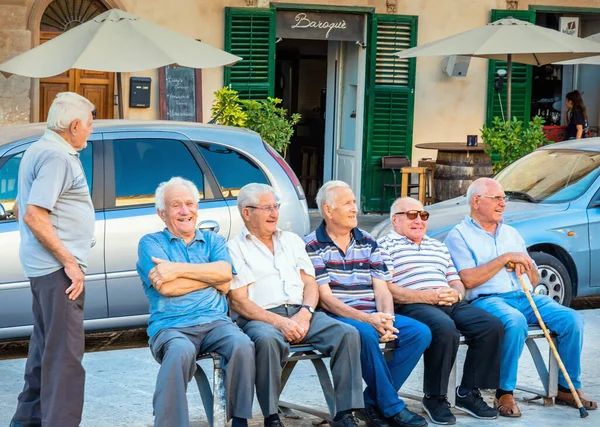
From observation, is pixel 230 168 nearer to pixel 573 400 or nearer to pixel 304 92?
pixel 573 400

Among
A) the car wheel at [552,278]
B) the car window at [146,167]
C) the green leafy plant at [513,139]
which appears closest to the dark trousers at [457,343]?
the car window at [146,167]

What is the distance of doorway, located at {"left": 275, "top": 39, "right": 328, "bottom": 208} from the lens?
17344 mm

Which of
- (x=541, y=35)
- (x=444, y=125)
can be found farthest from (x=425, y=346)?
(x=444, y=125)

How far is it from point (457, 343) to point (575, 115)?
973cm

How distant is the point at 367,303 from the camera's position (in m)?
6.67

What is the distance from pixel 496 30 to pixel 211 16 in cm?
348

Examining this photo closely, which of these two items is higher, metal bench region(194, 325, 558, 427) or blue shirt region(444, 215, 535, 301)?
blue shirt region(444, 215, 535, 301)

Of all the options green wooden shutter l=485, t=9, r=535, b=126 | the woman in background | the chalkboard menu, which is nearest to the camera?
the chalkboard menu

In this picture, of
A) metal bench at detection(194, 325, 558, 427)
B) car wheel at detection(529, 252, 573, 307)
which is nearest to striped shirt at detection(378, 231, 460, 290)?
metal bench at detection(194, 325, 558, 427)

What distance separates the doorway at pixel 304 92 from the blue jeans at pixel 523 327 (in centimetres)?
1023

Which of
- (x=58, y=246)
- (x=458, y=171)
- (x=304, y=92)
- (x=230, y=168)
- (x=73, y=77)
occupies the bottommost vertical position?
(x=458, y=171)

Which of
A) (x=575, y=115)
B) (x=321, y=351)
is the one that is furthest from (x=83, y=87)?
(x=321, y=351)

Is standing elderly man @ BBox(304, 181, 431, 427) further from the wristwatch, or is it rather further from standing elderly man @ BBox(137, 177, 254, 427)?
standing elderly man @ BBox(137, 177, 254, 427)

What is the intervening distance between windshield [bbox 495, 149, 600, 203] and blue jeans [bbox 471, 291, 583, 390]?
2985 millimetres
